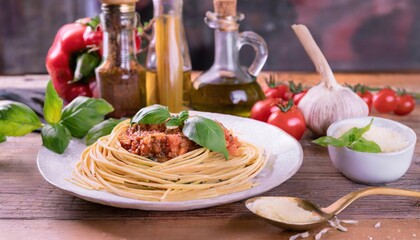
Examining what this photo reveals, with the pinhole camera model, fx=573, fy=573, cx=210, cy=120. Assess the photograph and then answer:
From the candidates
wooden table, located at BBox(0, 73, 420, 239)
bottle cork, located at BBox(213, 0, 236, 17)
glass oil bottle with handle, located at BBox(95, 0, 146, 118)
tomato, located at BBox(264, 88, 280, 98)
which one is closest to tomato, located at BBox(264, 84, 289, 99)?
tomato, located at BBox(264, 88, 280, 98)

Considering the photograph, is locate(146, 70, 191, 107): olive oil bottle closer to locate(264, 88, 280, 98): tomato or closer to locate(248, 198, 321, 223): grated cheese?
locate(264, 88, 280, 98): tomato

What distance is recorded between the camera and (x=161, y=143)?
4.52 ft

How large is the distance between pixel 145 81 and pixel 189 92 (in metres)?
0.24

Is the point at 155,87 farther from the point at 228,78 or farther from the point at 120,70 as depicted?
the point at 228,78

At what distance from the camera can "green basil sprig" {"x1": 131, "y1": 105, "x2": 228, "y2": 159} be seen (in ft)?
4.30

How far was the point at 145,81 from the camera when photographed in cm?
196

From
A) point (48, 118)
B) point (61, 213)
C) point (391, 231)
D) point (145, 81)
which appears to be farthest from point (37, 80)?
point (391, 231)

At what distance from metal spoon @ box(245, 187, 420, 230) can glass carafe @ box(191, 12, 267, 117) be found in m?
0.74

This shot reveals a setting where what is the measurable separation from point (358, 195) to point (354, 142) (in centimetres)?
20

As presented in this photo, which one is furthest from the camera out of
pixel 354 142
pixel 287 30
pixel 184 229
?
pixel 287 30

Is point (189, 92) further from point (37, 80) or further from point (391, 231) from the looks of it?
point (391, 231)

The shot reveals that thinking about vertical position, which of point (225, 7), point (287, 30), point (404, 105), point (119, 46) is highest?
point (225, 7)

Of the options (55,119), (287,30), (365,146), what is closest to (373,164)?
(365,146)

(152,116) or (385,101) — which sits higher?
(152,116)
